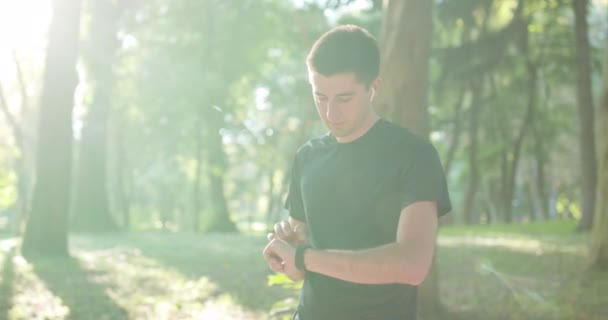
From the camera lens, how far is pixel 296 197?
109 inches

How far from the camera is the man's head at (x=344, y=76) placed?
2391 millimetres

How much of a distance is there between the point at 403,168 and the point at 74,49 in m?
14.4

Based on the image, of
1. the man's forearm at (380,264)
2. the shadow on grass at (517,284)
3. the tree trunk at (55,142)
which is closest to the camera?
the man's forearm at (380,264)

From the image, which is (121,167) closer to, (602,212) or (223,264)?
(223,264)

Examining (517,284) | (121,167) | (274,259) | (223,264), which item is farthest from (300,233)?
(121,167)

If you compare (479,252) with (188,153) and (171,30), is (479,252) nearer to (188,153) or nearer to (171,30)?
(171,30)

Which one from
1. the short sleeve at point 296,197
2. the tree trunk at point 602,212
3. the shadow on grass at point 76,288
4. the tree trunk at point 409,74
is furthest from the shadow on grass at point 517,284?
the shadow on grass at point 76,288

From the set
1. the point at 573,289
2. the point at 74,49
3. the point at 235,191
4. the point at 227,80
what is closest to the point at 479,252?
the point at 573,289

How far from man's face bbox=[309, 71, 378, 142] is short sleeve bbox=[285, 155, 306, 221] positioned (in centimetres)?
36

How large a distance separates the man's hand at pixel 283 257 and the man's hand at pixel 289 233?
2.7 inches

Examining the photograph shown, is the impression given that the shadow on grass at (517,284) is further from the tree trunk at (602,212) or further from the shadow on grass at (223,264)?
the shadow on grass at (223,264)

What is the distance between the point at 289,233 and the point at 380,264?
46 centimetres

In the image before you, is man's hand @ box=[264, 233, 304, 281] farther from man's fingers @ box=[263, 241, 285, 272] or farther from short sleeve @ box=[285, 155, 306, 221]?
short sleeve @ box=[285, 155, 306, 221]

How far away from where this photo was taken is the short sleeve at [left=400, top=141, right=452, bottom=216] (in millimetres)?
2252
